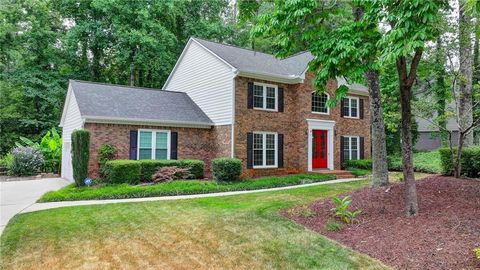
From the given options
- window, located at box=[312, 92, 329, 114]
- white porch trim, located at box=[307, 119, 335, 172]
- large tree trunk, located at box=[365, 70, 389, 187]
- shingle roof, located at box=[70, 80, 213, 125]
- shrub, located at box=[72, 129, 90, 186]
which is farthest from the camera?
window, located at box=[312, 92, 329, 114]

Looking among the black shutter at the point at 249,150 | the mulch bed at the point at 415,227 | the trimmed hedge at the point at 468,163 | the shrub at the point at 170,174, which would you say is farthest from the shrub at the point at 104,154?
the trimmed hedge at the point at 468,163

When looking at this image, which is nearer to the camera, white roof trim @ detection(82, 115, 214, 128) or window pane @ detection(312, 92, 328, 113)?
white roof trim @ detection(82, 115, 214, 128)

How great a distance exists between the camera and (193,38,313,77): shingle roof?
15.3m

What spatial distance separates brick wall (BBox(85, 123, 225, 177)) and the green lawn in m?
5.16

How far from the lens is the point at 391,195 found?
25.8ft

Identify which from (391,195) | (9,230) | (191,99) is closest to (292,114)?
(191,99)

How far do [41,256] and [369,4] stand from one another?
23.1 feet

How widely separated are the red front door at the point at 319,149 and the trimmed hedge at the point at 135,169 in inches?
266

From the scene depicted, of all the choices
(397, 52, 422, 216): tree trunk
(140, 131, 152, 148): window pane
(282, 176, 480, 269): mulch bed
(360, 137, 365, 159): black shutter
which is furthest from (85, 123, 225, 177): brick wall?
(360, 137, 365, 159): black shutter

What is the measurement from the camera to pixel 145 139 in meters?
13.8

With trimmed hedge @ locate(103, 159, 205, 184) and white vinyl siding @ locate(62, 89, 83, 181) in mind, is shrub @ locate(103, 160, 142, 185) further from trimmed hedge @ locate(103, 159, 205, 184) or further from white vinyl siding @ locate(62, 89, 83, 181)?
white vinyl siding @ locate(62, 89, 83, 181)

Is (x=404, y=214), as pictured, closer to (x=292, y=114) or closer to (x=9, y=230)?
(x=9, y=230)

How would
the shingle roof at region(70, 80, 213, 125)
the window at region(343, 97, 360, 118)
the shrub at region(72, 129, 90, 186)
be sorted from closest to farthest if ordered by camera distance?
the shrub at region(72, 129, 90, 186), the shingle roof at region(70, 80, 213, 125), the window at region(343, 97, 360, 118)

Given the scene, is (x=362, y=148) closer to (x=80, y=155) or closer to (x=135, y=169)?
(x=135, y=169)
